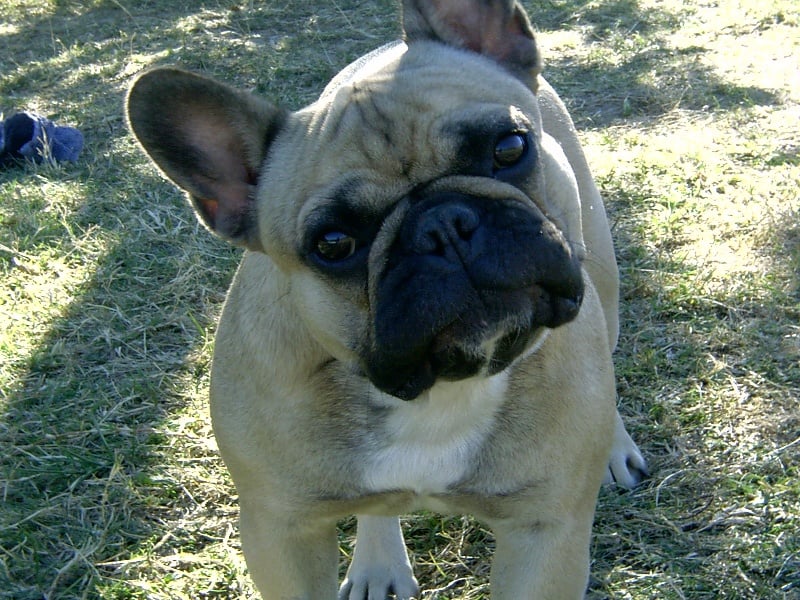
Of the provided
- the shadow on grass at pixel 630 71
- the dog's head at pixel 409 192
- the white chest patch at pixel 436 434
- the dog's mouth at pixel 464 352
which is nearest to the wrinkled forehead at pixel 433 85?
the dog's head at pixel 409 192

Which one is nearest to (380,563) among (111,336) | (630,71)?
(111,336)

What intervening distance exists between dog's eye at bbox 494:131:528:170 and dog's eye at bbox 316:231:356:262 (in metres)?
0.42

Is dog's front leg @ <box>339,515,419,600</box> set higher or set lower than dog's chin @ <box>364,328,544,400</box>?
lower

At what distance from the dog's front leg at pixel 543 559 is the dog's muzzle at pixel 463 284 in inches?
24.9

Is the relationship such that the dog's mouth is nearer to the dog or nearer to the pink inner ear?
the dog

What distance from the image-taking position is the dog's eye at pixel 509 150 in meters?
2.49

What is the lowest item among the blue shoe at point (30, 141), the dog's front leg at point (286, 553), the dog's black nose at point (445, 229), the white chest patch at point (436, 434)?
the blue shoe at point (30, 141)

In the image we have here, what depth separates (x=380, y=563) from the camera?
11.0 ft

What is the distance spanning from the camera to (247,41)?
28.3ft

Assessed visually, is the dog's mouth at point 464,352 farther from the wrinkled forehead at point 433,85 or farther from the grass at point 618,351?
the grass at point 618,351

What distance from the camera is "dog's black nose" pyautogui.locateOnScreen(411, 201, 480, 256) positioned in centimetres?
228

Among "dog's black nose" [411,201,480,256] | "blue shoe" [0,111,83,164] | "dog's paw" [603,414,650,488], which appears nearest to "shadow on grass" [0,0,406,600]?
"blue shoe" [0,111,83,164]

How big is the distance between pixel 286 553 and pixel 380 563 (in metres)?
Result: 0.63

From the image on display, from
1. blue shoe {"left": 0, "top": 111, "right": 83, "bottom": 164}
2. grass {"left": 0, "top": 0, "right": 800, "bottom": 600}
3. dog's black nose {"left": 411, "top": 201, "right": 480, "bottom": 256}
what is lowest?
blue shoe {"left": 0, "top": 111, "right": 83, "bottom": 164}
